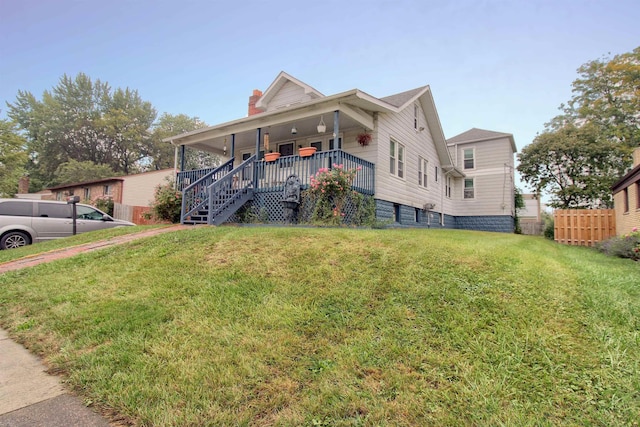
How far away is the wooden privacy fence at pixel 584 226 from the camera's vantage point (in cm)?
1252

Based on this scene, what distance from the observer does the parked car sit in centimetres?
1000

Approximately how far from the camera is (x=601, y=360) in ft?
7.47

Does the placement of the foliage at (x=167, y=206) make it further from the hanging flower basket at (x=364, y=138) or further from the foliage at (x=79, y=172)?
the foliage at (x=79, y=172)

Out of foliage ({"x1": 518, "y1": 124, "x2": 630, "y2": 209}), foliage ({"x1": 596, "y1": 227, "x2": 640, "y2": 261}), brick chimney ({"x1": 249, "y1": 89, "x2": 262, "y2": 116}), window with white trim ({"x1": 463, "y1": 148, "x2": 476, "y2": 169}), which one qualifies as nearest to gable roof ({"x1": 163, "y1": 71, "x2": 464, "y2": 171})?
brick chimney ({"x1": 249, "y1": 89, "x2": 262, "y2": 116})

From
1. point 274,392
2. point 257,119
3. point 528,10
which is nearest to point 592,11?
point 528,10

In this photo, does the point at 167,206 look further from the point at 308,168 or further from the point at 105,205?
the point at 105,205

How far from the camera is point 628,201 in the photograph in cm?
1123

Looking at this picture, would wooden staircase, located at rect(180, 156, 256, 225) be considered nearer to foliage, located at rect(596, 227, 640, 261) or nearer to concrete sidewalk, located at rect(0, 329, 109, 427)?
concrete sidewalk, located at rect(0, 329, 109, 427)

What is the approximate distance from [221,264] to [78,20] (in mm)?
15276

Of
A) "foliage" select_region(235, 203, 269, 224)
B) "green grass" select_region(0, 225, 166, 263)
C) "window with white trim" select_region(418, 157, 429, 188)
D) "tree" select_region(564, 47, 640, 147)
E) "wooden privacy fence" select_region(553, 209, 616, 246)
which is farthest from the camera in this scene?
"tree" select_region(564, 47, 640, 147)

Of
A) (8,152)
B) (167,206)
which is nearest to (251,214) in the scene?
(167,206)

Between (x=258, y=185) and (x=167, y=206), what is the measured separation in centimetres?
344

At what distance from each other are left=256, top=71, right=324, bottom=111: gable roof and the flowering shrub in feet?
17.8

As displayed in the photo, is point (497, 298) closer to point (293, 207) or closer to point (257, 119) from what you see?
point (293, 207)
